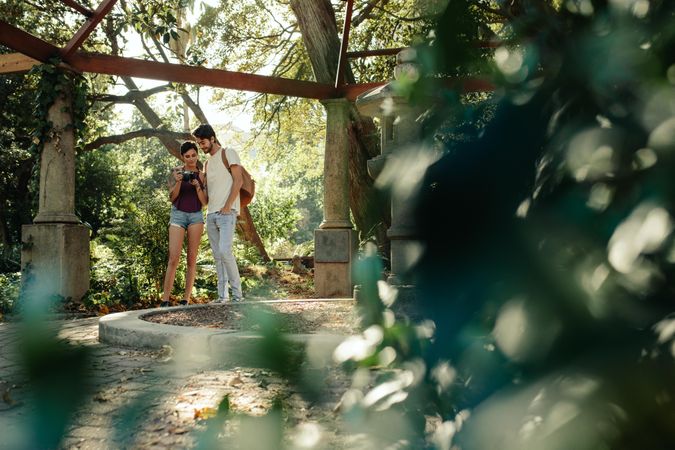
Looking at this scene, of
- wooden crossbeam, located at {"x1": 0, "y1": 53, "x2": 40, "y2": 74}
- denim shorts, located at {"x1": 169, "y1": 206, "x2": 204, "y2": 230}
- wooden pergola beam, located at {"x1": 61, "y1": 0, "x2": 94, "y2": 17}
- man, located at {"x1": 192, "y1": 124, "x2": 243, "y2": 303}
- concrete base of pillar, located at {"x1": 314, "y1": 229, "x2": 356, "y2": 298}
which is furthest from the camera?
concrete base of pillar, located at {"x1": 314, "y1": 229, "x2": 356, "y2": 298}

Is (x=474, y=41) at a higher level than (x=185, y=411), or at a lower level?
higher

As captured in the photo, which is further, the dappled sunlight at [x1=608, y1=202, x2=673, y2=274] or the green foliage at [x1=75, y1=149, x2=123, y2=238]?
the green foliage at [x1=75, y1=149, x2=123, y2=238]

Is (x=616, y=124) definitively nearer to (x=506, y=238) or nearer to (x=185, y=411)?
(x=506, y=238)

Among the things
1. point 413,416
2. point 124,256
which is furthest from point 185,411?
point 124,256

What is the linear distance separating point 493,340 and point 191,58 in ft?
34.6

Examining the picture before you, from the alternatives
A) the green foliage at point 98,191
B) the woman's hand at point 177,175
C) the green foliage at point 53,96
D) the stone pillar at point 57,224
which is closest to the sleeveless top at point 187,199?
Result: the woman's hand at point 177,175

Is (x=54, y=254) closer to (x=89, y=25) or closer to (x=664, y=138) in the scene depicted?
(x=89, y=25)

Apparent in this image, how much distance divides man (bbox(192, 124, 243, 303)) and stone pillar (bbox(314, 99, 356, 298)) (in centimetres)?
171

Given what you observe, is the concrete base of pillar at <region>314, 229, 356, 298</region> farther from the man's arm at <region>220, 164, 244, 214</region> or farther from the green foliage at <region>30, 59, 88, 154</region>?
the green foliage at <region>30, 59, 88, 154</region>

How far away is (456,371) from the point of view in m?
0.89

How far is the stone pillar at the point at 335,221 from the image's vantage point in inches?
358

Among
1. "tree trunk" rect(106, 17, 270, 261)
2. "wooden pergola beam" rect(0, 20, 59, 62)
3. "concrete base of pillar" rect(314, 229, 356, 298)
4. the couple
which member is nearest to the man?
the couple

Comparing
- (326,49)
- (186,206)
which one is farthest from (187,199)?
(326,49)

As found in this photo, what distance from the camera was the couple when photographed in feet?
24.6
